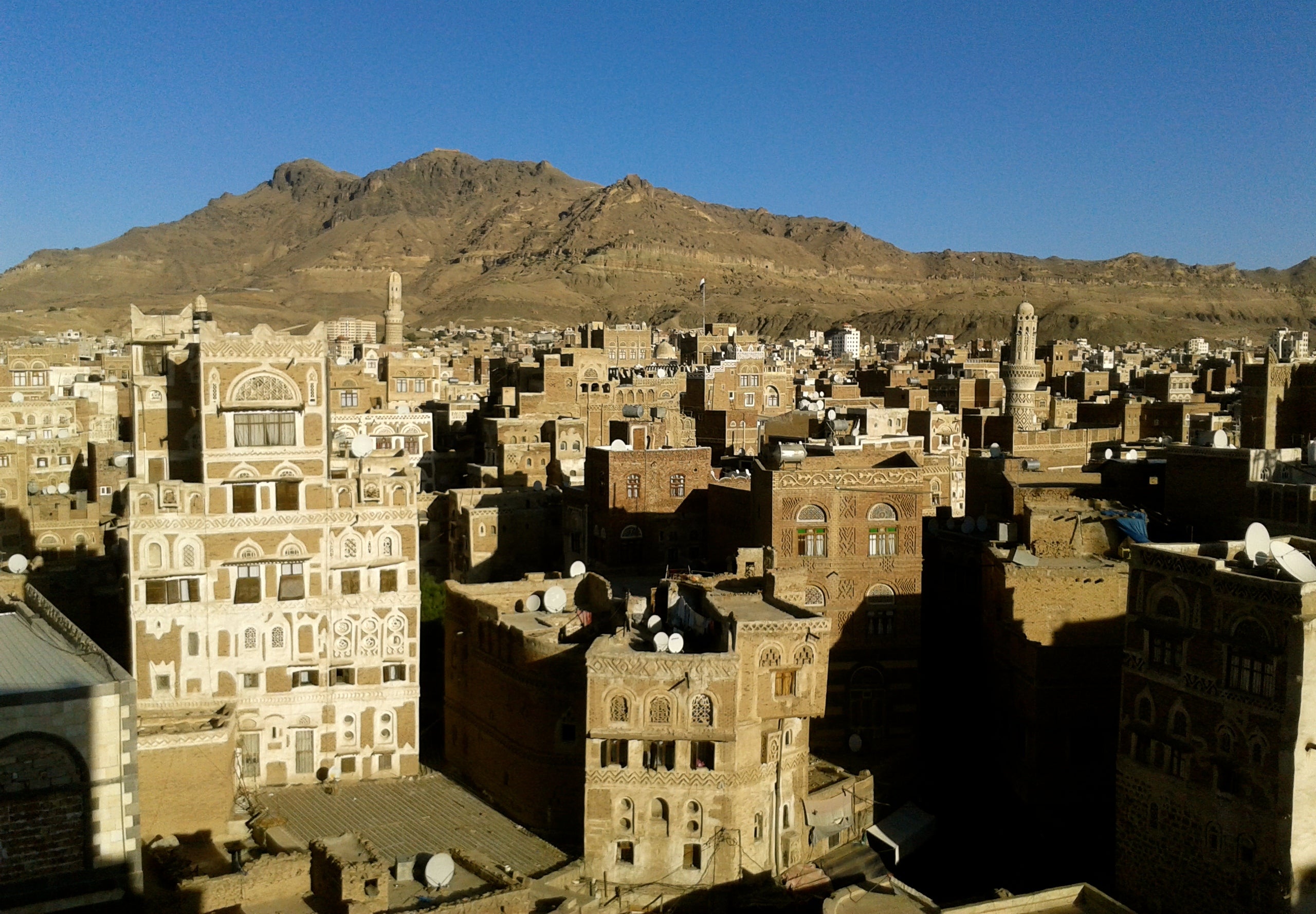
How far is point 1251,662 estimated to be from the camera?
22.5 metres

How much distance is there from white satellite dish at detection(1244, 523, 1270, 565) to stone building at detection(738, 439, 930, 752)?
1050 cm

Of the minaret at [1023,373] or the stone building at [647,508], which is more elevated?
the minaret at [1023,373]

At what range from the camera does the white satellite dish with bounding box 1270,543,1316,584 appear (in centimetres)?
2184

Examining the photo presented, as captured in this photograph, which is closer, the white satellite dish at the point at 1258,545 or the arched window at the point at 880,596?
the white satellite dish at the point at 1258,545

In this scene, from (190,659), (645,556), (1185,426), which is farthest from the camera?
(1185,426)

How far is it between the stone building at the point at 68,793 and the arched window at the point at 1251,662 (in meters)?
18.2

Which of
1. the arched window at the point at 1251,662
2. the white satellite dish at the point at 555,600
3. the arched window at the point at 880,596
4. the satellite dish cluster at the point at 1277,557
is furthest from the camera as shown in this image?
the arched window at the point at 880,596

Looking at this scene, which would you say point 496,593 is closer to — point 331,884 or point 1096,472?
point 331,884

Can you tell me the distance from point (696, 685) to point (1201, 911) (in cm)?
1030

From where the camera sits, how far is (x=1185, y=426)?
6431cm

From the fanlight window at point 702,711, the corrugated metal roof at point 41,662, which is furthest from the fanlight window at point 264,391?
the fanlight window at point 702,711

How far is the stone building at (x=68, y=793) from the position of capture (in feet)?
53.2

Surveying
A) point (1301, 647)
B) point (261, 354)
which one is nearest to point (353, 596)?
point (261, 354)

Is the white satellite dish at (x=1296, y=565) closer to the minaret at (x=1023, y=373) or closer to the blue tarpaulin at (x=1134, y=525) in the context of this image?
the blue tarpaulin at (x=1134, y=525)
